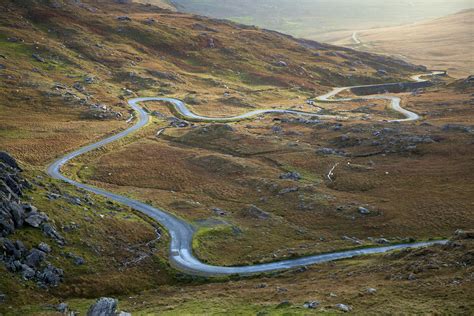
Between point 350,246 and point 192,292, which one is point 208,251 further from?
point 350,246

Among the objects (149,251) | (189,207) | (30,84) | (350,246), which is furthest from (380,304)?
→ (30,84)

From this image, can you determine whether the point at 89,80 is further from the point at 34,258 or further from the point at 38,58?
the point at 34,258

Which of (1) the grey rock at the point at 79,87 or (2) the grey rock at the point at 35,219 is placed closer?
(2) the grey rock at the point at 35,219

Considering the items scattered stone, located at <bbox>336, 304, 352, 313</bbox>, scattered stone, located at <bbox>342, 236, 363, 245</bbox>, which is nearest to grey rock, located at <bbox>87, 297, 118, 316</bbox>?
scattered stone, located at <bbox>336, 304, 352, 313</bbox>

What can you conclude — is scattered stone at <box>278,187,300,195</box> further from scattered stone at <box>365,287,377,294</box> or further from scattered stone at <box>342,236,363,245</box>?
scattered stone at <box>365,287,377,294</box>

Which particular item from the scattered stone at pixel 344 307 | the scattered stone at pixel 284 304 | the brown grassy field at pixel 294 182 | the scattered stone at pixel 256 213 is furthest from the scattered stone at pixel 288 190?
the scattered stone at pixel 344 307

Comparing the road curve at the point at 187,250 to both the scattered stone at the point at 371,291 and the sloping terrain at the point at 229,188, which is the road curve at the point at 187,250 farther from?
the scattered stone at the point at 371,291

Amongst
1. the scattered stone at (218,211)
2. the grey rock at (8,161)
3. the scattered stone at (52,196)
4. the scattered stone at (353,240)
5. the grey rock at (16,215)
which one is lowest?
the scattered stone at (353,240)
